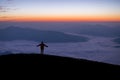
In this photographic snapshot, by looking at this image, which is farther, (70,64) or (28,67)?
(70,64)

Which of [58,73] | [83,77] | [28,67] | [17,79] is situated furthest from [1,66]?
[83,77]

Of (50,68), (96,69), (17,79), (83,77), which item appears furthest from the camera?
(96,69)

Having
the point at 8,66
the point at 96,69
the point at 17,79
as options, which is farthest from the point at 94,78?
the point at 8,66

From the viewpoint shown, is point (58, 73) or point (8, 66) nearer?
point (58, 73)

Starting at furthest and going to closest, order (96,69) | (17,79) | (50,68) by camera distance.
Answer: (96,69)
(50,68)
(17,79)

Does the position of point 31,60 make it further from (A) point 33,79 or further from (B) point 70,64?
(A) point 33,79

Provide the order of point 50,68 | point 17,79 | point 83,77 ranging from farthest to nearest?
point 50,68
point 83,77
point 17,79

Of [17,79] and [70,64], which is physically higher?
[70,64]

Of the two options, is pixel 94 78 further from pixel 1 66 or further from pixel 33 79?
pixel 1 66

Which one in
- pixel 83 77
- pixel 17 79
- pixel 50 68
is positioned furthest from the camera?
pixel 50 68
